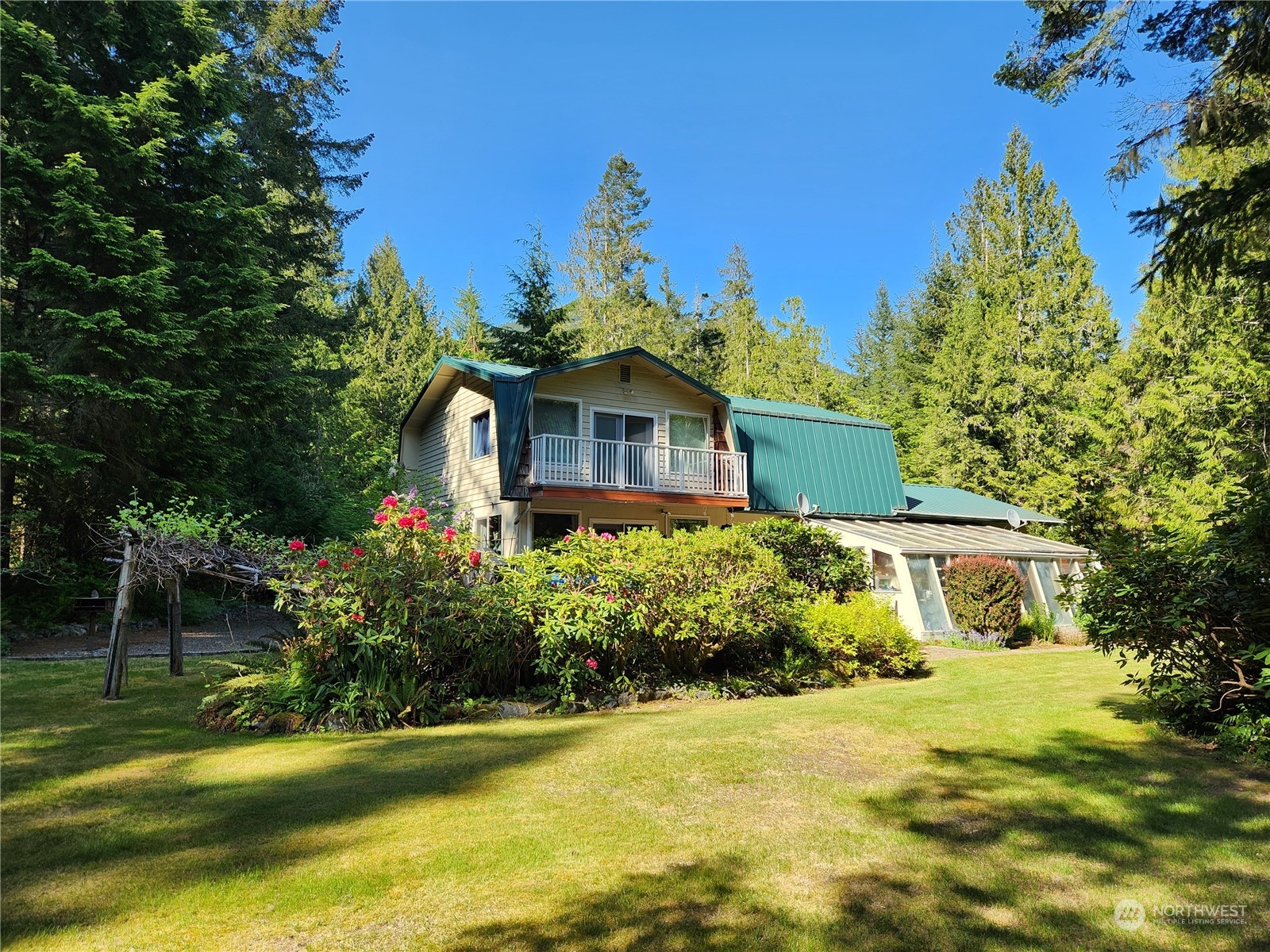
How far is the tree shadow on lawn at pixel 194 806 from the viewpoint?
3328 millimetres

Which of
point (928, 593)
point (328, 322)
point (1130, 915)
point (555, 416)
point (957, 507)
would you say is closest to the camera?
point (1130, 915)

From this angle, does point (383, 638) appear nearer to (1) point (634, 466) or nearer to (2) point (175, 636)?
(2) point (175, 636)

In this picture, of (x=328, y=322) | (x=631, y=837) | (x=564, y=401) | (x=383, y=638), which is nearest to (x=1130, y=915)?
(x=631, y=837)

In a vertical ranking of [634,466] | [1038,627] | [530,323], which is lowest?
[1038,627]

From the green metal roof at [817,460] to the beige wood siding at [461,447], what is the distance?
22.7 feet

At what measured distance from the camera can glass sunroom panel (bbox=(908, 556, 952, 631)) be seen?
15094mm

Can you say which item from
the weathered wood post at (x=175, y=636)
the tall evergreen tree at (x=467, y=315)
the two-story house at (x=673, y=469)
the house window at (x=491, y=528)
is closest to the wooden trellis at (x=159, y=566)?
the weathered wood post at (x=175, y=636)

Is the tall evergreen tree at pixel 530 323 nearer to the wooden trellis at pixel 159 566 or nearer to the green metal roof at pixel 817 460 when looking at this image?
the green metal roof at pixel 817 460

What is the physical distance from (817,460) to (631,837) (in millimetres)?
17525

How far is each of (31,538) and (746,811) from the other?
15533 millimetres

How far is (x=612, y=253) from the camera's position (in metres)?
39.7

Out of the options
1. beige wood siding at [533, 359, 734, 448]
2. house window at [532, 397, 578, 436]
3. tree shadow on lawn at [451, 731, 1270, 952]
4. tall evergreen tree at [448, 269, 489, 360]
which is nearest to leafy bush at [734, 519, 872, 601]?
beige wood siding at [533, 359, 734, 448]

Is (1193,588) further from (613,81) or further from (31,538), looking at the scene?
(31,538)

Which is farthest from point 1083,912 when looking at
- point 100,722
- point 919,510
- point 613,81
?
point 919,510
